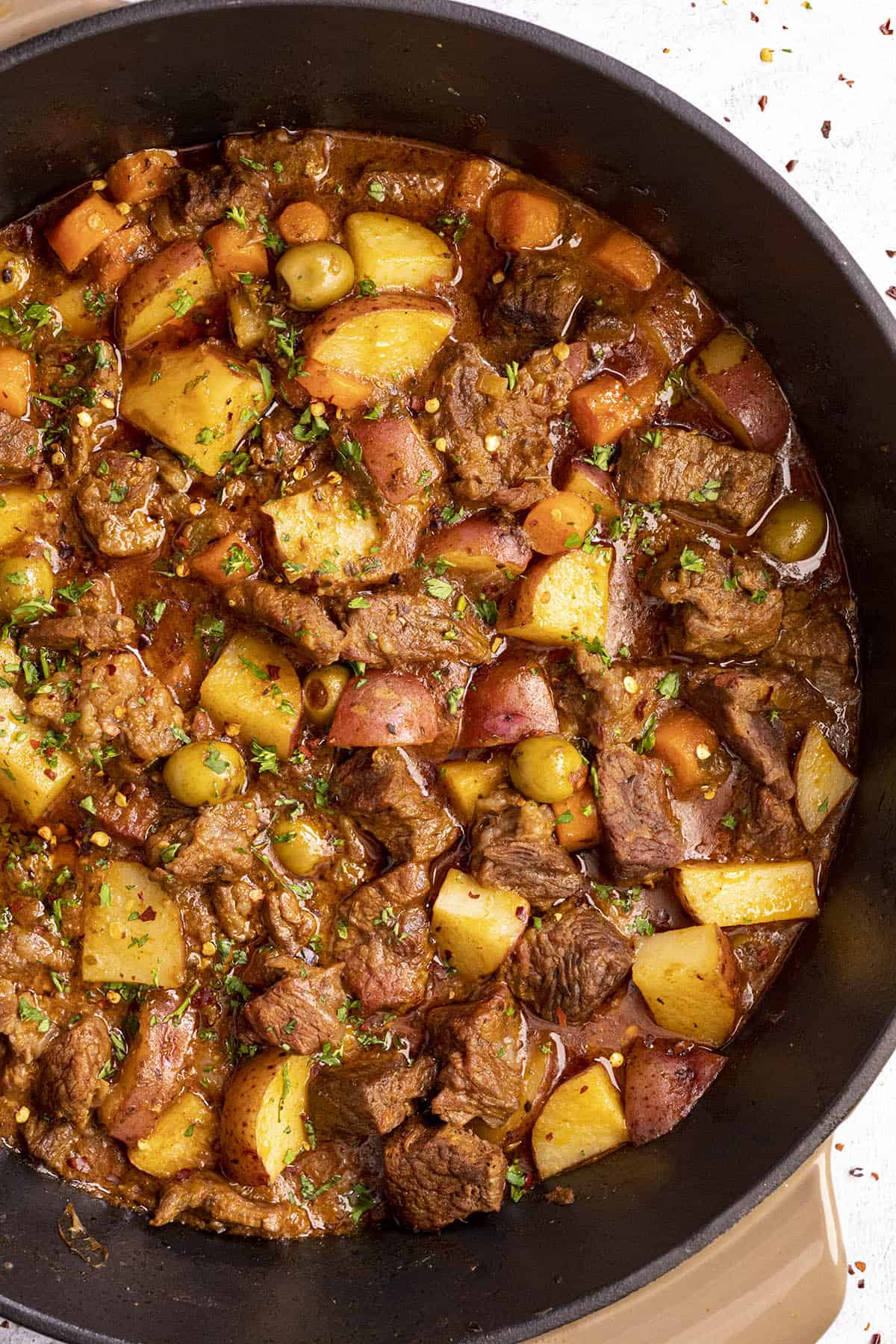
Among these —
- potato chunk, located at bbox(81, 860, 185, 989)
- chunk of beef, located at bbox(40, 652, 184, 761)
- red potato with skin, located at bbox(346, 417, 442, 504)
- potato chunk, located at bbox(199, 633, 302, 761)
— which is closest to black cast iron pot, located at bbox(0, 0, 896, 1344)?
potato chunk, located at bbox(81, 860, 185, 989)

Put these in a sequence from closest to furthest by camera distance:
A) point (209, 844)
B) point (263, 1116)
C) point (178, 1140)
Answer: point (209, 844)
point (263, 1116)
point (178, 1140)

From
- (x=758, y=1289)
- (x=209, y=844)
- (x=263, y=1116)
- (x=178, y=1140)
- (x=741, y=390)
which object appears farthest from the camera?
(x=741, y=390)

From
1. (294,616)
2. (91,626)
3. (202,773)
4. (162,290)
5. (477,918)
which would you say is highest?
(162,290)

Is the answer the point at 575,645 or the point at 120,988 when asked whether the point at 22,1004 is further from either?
the point at 575,645

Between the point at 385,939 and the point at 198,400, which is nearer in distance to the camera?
the point at 198,400

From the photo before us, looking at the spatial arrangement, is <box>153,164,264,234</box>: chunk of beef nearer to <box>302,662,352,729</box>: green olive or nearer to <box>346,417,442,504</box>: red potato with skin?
<box>346,417,442,504</box>: red potato with skin

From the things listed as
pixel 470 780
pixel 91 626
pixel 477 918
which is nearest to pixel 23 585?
pixel 91 626

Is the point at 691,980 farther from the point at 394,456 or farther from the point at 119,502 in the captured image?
the point at 119,502
